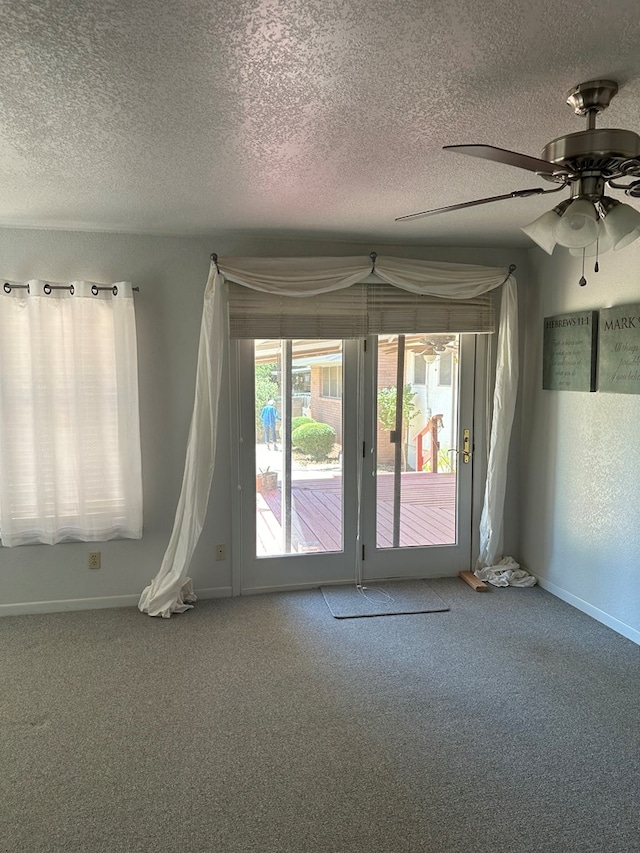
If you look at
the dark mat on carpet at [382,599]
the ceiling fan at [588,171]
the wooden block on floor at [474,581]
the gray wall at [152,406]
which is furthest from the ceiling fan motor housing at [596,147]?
the wooden block on floor at [474,581]

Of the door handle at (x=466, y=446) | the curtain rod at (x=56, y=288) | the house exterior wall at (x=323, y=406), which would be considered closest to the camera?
the curtain rod at (x=56, y=288)

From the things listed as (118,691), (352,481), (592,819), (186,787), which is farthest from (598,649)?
(118,691)

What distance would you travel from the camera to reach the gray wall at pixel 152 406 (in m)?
3.65

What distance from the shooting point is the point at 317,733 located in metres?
2.50

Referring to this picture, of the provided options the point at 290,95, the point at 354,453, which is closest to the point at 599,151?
the point at 290,95

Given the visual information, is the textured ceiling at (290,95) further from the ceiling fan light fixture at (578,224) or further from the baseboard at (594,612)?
the baseboard at (594,612)

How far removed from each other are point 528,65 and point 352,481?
2909mm

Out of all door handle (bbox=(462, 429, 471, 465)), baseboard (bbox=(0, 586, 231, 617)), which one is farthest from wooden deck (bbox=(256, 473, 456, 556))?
baseboard (bbox=(0, 586, 231, 617))

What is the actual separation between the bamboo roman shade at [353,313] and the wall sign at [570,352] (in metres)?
0.43

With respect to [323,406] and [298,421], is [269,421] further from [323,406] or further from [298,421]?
[323,406]

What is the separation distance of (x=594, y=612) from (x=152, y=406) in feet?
10.3

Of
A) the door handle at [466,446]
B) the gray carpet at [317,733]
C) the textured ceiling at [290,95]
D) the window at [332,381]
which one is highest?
the textured ceiling at [290,95]

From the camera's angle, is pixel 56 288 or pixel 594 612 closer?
pixel 56 288

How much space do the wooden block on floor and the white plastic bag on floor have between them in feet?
0.18
